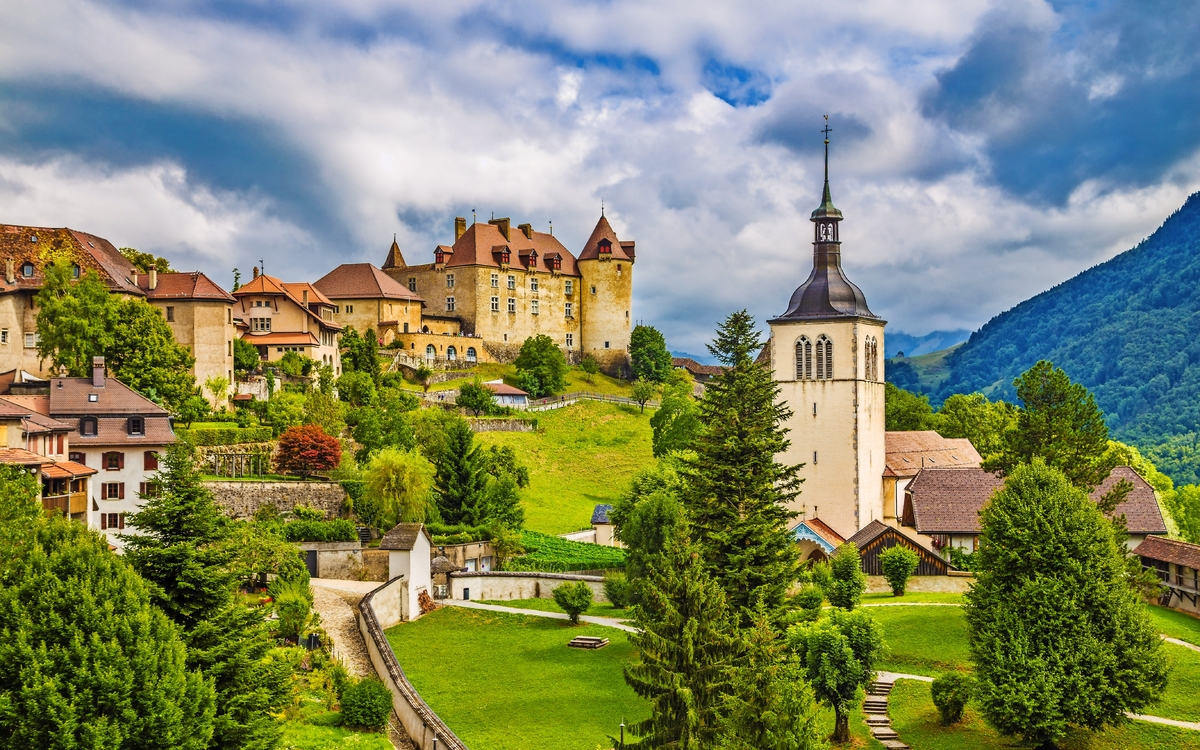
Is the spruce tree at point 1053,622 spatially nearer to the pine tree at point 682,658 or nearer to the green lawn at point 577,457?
the pine tree at point 682,658

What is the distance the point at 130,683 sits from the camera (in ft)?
65.2

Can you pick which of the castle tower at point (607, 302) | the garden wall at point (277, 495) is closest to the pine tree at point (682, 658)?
the garden wall at point (277, 495)

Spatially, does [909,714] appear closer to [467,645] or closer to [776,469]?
[776,469]

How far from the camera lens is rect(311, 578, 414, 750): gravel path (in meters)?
28.5

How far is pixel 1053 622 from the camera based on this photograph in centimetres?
2878

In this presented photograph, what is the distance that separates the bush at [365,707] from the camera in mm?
26891

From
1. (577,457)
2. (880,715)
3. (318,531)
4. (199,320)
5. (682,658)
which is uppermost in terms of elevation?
(199,320)

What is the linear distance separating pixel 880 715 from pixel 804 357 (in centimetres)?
2958

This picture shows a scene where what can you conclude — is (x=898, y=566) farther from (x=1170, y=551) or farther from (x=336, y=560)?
(x=336, y=560)

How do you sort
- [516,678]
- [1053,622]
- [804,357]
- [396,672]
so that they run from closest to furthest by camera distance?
[1053,622], [396,672], [516,678], [804,357]

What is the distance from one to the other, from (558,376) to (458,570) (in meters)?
47.1

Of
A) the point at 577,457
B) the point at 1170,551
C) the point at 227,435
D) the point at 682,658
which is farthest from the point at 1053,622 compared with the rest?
the point at 577,457

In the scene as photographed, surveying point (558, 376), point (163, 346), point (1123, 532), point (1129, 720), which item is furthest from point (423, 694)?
point (558, 376)

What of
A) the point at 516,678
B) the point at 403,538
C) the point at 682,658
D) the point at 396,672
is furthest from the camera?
the point at 403,538
